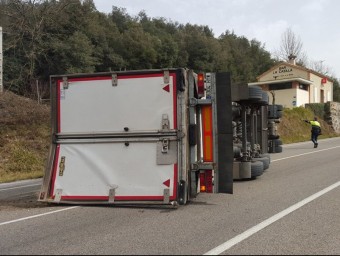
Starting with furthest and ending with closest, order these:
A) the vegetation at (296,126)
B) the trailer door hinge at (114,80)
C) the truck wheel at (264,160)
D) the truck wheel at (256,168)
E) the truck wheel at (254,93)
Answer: the vegetation at (296,126) < the truck wheel at (264,160) < the truck wheel at (256,168) < the truck wheel at (254,93) < the trailer door hinge at (114,80)

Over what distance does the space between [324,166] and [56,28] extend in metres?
24.3

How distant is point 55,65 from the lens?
32.8 metres

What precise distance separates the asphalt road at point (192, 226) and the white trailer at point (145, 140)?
345mm

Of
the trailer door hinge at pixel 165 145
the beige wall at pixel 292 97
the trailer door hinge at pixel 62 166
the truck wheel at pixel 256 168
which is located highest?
the beige wall at pixel 292 97

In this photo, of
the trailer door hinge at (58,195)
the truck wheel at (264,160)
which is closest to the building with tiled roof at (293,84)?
the truck wheel at (264,160)

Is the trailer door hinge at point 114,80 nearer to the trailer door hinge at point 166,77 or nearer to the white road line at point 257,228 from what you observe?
the trailer door hinge at point 166,77

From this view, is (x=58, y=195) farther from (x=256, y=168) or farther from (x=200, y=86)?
(x=256, y=168)

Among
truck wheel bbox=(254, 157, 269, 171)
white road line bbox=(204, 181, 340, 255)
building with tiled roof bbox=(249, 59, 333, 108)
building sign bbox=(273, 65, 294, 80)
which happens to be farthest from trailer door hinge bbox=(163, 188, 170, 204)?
building sign bbox=(273, 65, 294, 80)

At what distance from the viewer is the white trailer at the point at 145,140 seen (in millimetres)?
7145

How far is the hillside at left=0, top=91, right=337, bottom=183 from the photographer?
15430 millimetres

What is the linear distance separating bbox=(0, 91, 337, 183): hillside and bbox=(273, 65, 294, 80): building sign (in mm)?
35241

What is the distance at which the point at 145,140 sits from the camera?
730 centimetres

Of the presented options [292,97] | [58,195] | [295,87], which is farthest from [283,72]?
[58,195]

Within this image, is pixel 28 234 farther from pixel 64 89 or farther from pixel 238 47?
pixel 238 47
